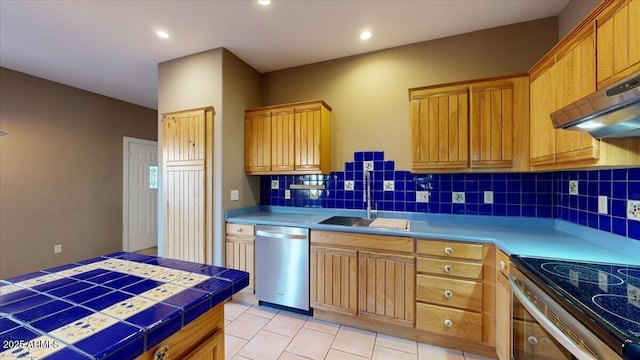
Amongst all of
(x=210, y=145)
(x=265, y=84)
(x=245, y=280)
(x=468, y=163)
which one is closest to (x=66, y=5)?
(x=210, y=145)

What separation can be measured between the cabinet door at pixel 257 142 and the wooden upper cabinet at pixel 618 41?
2571 mm

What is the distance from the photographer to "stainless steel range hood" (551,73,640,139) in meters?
0.90

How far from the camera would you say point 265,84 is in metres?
3.25

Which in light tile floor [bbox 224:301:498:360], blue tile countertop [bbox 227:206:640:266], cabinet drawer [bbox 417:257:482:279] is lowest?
light tile floor [bbox 224:301:498:360]

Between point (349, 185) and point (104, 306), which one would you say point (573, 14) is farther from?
point (104, 306)

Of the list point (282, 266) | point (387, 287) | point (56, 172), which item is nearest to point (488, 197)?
point (387, 287)

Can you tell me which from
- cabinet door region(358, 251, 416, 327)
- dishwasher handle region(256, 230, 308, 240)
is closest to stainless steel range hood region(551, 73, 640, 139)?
cabinet door region(358, 251, 416, 327)

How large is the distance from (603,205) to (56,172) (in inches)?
231

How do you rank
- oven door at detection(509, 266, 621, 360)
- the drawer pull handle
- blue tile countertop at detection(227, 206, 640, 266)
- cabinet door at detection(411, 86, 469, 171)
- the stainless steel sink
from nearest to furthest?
the drawer pull handle < oven door at detection(509, 266, 621, 360) < blue tile countertop at detection(227, 206, 640, 266) < cabinet door at detection(411, 86, 469, 171) < the stainless steel sink

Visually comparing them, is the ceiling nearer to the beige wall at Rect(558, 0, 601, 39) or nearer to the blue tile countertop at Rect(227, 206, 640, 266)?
the beige wall at Rect(558, 0, 601, 39)

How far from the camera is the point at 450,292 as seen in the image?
1863 mm

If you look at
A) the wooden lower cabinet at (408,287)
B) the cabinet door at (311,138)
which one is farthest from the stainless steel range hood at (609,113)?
the cabinet door at (311,138)

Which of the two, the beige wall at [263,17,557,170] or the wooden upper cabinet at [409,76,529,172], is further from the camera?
the beige wall at [263,17,557,170]

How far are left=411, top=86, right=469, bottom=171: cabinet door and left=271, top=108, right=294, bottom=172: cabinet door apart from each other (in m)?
1.28
